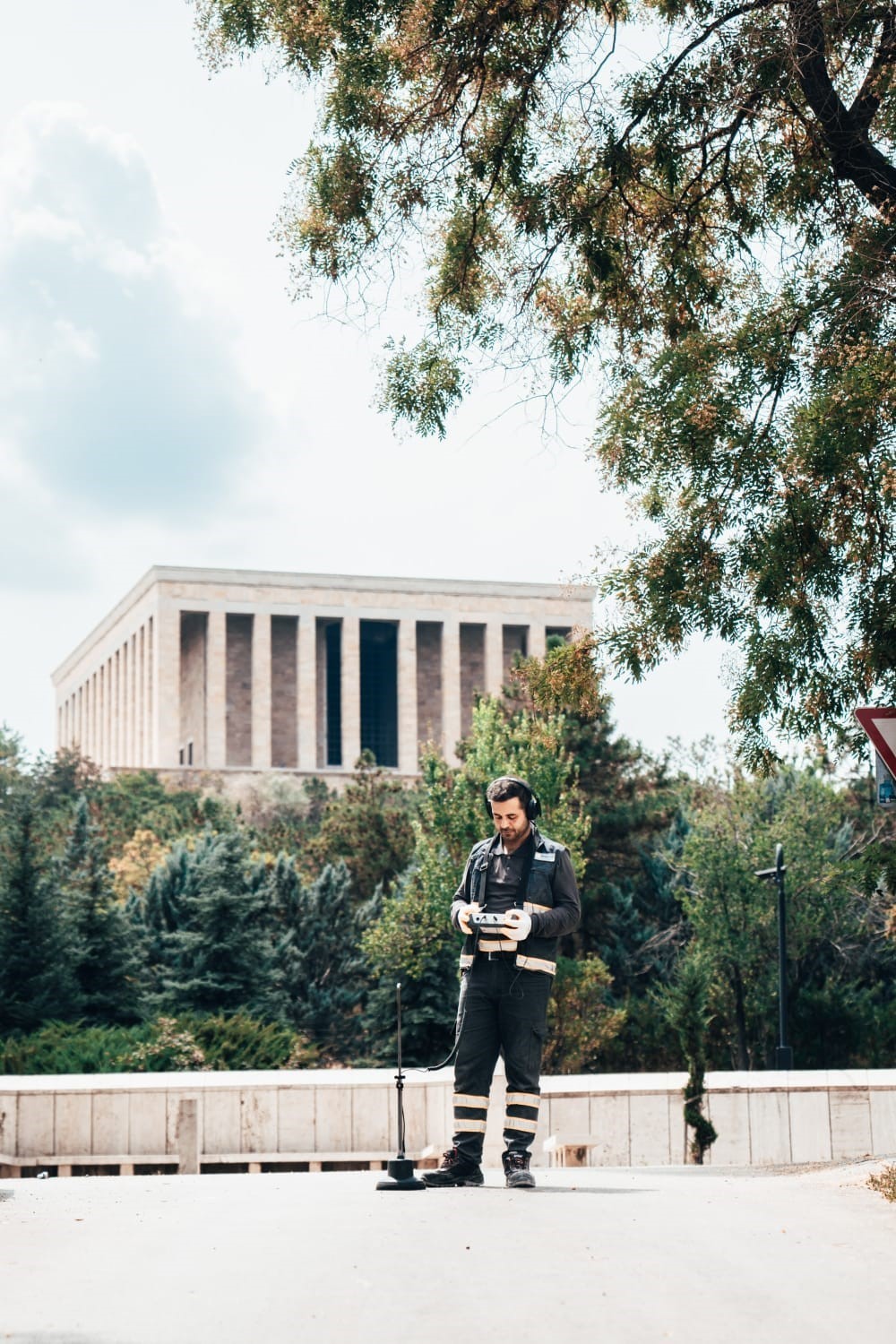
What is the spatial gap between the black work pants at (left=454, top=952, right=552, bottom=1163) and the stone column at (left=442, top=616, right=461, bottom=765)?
83760mm

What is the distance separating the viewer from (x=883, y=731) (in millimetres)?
9219

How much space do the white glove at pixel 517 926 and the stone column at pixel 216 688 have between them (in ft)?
267

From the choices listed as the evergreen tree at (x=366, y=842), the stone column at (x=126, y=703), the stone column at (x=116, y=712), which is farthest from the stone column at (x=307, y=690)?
the evergreen tree at (x=366, y=842)

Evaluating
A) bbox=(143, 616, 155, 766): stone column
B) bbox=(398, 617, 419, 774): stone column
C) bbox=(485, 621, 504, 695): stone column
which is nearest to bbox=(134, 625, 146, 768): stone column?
bbox=(143, 616, 155, 766): stone column

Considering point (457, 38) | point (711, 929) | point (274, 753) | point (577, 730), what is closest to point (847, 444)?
point (457, 38)

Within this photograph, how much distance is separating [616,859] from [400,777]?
3013 cm

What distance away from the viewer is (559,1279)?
6.20 metres

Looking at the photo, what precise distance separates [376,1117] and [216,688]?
7125 centimetres

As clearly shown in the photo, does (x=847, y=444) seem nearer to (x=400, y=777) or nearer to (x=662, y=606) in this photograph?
(x=662, y=606)

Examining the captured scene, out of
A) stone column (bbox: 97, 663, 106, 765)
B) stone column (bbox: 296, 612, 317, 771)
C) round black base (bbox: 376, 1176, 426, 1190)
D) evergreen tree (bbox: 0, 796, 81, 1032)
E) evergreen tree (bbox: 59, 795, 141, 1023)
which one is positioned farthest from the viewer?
stone column (bbox: 97, 663, 106, 765)

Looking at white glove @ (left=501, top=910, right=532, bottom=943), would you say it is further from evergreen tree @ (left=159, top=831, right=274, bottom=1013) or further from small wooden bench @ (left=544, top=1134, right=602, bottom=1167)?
evergreen tree @ (left=159, top=831, right=274, bottom=1013)

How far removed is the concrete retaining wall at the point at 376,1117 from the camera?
64.7 ft

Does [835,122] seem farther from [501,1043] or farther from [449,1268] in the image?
[449,1268]

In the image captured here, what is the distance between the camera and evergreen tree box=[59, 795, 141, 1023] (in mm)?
35438
